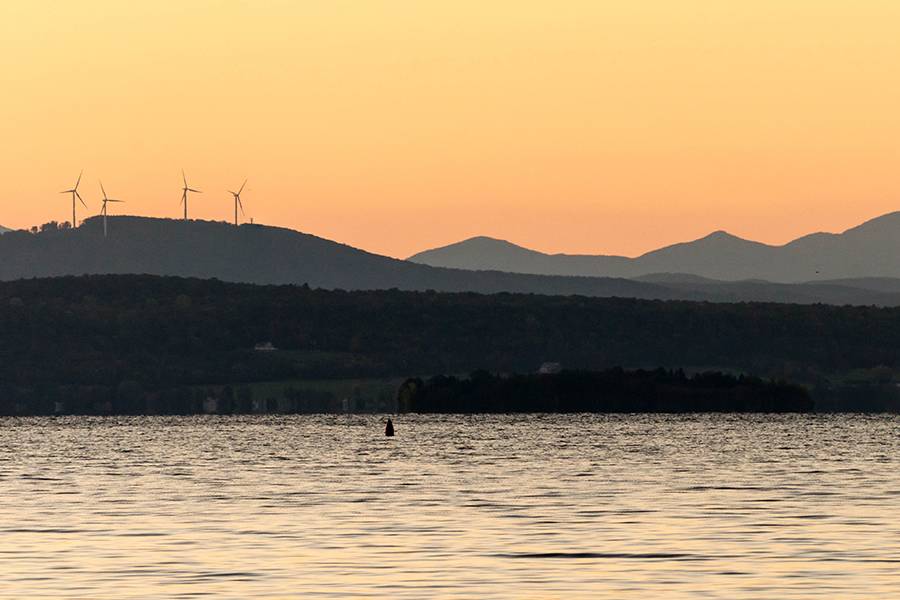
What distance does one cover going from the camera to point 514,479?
118m

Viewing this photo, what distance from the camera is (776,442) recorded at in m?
183

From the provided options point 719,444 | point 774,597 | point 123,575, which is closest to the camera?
point 774,597

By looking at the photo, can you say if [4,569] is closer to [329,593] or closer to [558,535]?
[329,593]

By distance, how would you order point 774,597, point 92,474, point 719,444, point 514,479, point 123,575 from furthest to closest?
1. point 719,444
2. point 92,474
3. point 514,479
4. point 123,575
5. point 774,597

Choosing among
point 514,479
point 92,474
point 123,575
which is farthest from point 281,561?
point 92,474

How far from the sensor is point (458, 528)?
8081 cm

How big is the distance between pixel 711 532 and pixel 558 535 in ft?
17.2

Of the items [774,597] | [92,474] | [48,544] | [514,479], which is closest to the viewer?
[774,597]

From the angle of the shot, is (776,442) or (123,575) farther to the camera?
(776,442)

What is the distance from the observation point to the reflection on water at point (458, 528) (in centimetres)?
6266

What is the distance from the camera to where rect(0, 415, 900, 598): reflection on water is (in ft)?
206

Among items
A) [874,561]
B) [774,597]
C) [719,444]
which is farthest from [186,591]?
[719,444]

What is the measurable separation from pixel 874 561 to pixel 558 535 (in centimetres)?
1391

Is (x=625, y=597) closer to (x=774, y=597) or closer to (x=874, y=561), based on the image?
(x=774, y=597)
